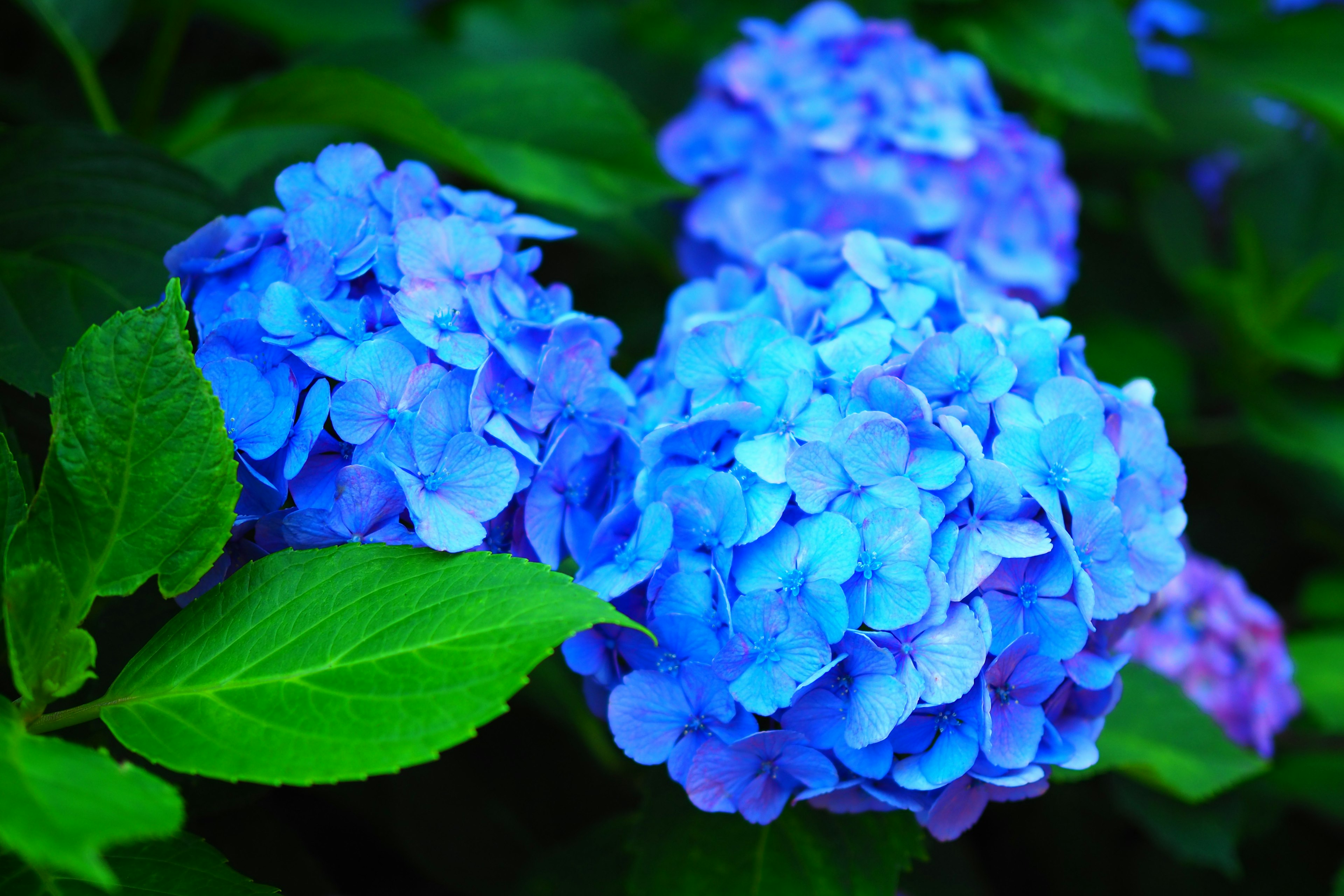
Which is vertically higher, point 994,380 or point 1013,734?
point 994,380

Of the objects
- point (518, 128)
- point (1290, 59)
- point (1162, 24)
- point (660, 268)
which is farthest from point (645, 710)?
point (1162, 24)

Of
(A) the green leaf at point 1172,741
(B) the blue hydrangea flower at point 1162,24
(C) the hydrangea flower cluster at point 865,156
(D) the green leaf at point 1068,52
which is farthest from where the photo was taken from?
(B) the blue hydrangea flower at point 1162,24

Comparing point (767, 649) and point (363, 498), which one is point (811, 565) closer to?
point (767, 649)

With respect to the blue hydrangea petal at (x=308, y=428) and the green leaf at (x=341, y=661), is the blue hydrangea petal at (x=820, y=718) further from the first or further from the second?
the blue hydrangea petal at (x=308, y=428)

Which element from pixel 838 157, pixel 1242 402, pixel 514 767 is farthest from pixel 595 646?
pixel 1242 402

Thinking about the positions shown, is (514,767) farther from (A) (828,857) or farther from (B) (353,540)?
(B) (353,540)

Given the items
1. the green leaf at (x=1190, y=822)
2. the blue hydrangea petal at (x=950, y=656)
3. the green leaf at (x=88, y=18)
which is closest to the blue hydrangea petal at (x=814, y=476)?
the blue hydrangea petal at (x=950, y=656)
